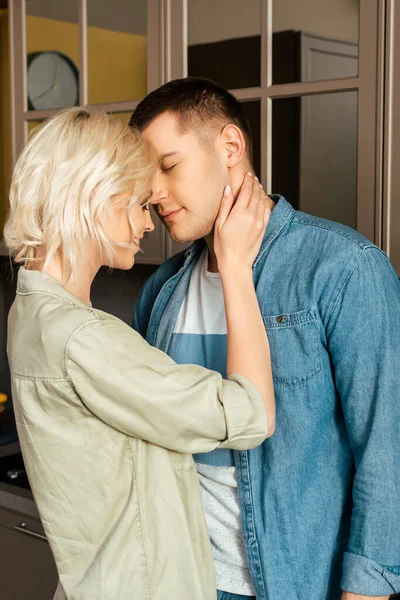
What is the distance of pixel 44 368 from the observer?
1132 mm

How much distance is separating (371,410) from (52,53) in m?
1.72

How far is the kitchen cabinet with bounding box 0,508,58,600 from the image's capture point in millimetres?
2171

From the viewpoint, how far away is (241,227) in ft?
4.45

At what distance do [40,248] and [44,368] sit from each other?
22 centimetres

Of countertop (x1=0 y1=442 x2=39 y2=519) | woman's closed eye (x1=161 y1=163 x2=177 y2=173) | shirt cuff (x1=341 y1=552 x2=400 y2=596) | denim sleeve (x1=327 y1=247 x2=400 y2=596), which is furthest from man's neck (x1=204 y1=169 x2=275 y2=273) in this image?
countertop (x1=0 y1=442 x2=39 y2=519)

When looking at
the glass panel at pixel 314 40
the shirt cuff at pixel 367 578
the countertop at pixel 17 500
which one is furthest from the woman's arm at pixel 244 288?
the countertop at pixel 17 500

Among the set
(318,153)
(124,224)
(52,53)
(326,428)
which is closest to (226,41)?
(318,153)

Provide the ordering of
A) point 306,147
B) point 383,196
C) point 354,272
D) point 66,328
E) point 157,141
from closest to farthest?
point 66,328 → point 354,272 → point 157,141 → point 383,196 → point 306,147

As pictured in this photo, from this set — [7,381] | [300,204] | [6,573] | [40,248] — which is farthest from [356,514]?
[7,381]

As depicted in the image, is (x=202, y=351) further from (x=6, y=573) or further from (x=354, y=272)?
(x=6, y=573)

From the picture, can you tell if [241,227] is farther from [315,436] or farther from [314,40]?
[314,40]

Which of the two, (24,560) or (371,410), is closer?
(371,410)

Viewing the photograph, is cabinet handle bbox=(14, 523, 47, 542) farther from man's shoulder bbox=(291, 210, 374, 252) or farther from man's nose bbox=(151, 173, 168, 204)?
man's shoulder bbox=(291, 210, 374, 252)

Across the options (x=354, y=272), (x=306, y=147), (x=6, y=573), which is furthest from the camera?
(x=6, y=573)
